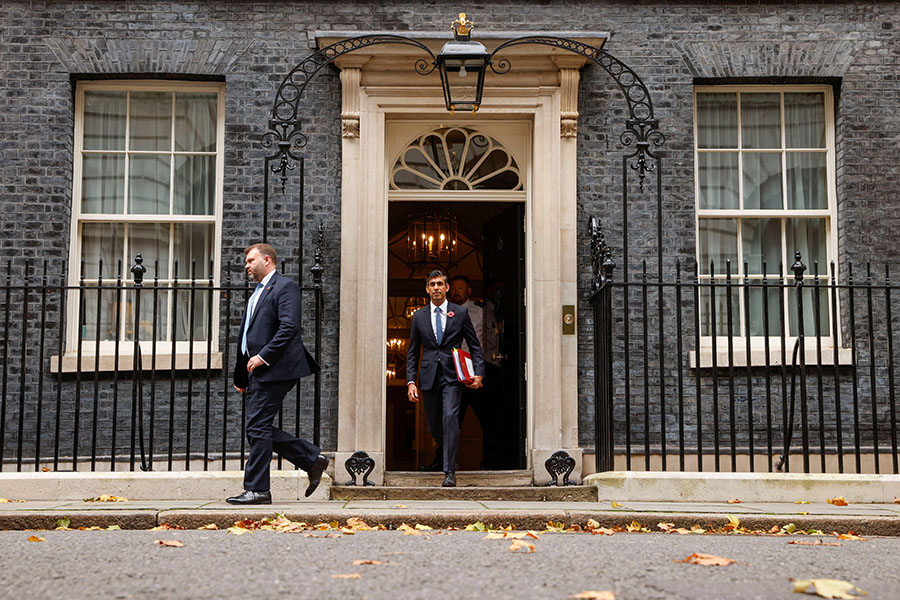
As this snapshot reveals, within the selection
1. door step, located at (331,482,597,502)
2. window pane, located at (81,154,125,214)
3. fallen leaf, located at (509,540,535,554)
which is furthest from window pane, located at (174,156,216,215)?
fallen leaf, located at (509,540,535,554)

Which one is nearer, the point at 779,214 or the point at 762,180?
the point at 779,214

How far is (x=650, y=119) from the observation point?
31.7 feet

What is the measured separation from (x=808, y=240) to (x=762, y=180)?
724 millimetres

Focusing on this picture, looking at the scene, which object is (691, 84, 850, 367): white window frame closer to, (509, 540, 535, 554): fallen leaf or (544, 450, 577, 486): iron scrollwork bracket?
(544, 450, 577, 486): iron scrollwork bracket

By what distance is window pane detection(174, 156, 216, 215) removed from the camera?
9.82 metres

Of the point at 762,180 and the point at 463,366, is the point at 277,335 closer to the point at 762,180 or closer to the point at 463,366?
the point at 463,366

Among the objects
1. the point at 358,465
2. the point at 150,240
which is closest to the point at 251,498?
the point at 358,465

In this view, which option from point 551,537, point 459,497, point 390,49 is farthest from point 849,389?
point 390,49

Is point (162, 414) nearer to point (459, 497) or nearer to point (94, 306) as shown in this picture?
point (94, 306)

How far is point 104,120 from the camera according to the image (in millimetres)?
9859

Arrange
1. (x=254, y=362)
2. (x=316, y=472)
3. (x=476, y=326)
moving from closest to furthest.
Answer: (x=254, y=362) → (x=316, y=472) → (x=476, y=326)

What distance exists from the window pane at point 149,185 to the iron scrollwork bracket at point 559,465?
4304 mm

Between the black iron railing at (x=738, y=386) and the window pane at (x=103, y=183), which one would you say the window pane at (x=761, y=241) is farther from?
the window pane at (x=103, y=183)

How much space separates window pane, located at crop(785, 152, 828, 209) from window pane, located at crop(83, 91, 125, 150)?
6402 millimetres
